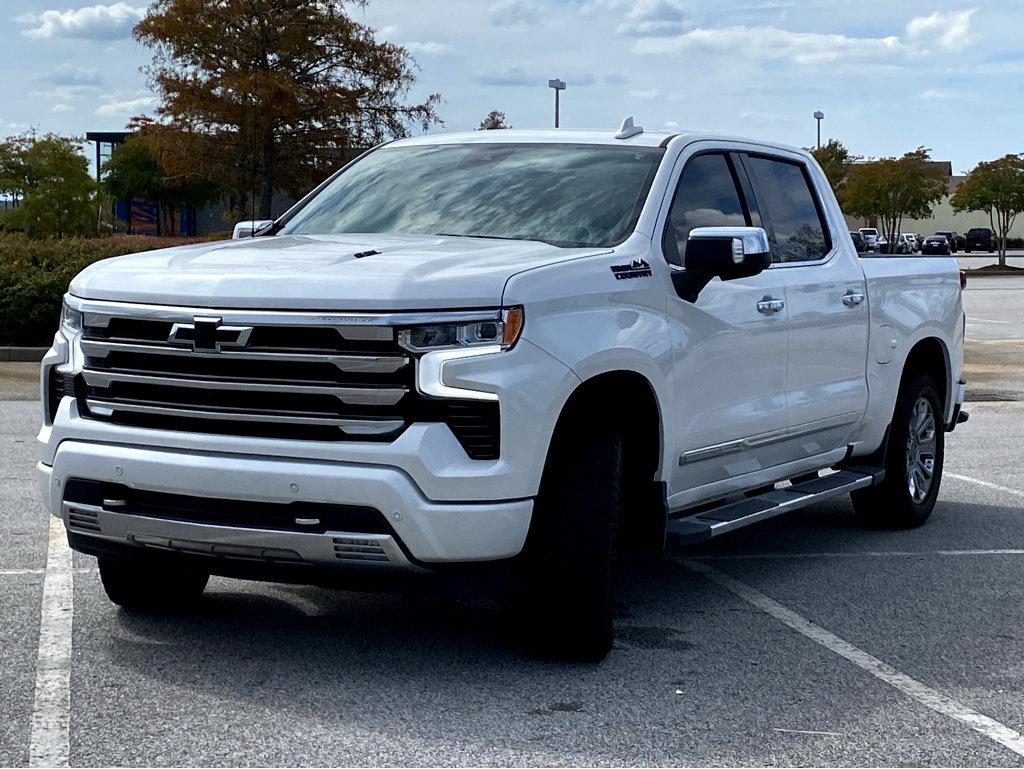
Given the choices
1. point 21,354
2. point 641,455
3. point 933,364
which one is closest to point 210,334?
point 641,455

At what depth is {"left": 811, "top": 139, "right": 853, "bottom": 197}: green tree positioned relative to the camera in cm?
7275

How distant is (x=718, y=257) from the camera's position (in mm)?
5770

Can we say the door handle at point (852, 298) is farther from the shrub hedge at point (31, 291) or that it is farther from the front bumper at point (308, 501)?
the shrub hedge at point (31, 291)

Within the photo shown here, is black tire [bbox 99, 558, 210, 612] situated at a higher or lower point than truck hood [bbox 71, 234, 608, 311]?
lower

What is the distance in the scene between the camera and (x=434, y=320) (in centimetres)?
483

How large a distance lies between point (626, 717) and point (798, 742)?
0.54 m

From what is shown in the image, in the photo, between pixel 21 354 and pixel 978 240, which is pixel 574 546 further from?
pixel 978 240

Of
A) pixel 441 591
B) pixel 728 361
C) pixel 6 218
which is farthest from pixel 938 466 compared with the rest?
pixel 6 218

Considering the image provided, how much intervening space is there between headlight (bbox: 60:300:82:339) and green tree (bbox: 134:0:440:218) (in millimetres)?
34037

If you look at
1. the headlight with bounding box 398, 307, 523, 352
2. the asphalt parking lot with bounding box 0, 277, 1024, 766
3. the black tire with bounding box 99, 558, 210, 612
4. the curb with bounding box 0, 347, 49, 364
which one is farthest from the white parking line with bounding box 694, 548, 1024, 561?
the curb with bounding box 0, 347, 49, 364

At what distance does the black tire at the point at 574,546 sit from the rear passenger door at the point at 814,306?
182 centimetres

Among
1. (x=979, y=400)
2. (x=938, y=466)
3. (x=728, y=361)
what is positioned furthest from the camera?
(x=979, y=400)

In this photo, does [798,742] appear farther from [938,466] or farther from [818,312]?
[938,466]

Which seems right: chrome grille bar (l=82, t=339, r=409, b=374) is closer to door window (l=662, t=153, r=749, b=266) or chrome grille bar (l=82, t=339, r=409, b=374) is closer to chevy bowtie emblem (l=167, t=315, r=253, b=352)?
chevy bowtie emblem (l=167, t=315, r=253, b=352)
